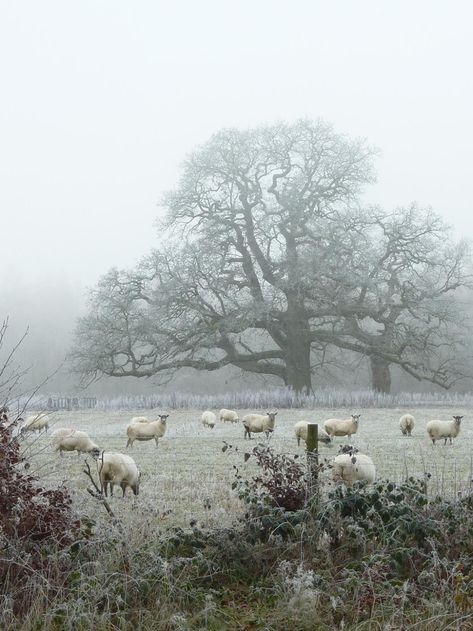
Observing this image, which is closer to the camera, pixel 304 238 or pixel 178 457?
pixel 178 457

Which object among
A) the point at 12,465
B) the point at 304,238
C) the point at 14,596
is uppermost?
the point at 304,238

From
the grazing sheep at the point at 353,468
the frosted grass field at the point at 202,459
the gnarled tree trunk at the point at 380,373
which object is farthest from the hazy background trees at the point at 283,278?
the grazing sheep at the point at 353,468

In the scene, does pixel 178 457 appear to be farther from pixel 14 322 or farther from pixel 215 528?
pixel 14 322

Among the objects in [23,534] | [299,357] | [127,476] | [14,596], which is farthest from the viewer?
[299,357]

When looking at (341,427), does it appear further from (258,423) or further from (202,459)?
(202,459)

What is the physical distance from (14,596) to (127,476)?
382 centimetres

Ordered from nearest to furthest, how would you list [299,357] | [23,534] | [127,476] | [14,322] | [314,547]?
[23,534] → [314,547] → [127,476] → [299,357] → [14,322]

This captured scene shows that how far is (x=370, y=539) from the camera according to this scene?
21.8ft

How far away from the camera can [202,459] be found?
13055mm

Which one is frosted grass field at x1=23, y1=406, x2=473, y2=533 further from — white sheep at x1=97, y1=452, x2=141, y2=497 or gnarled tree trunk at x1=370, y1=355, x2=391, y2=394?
gnarled tree trunk at x1=370, y1=355, x2=391, y2=394

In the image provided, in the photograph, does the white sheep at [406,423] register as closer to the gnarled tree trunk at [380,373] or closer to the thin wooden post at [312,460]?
the thin wooden post at [312,460]

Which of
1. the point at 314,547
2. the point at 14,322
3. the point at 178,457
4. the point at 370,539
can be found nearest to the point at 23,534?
the point at 314,547

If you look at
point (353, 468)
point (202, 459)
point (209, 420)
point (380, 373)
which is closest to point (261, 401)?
point (209, 420)

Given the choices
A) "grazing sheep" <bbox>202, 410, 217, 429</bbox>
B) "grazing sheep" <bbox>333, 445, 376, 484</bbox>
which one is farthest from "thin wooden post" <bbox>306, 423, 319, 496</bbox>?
"grazing sheep" <bbox>202, 410, 217, 429</bbox>
